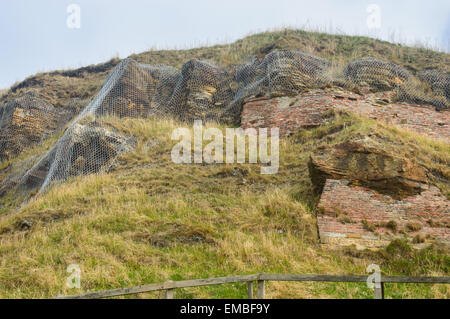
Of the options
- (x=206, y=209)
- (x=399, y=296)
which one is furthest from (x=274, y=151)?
(x=399, y=296)

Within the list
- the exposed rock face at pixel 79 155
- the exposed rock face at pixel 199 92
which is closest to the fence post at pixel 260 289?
the exposed rock face at pixel 79 155

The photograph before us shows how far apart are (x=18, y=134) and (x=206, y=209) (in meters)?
13.3

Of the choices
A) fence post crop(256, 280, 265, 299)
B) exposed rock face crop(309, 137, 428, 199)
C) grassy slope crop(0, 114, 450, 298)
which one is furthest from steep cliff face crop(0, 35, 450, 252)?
fence post crop(256, 280, 265, 299)

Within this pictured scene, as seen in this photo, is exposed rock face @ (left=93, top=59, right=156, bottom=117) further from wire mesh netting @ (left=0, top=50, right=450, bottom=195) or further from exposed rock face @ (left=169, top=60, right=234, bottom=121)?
exposed rock face @ (left=169, top=60, right=234, bottom=121)

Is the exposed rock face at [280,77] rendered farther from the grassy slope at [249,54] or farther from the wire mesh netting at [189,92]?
the grassy slope at [249,54]

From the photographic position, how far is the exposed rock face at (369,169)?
9.41 m

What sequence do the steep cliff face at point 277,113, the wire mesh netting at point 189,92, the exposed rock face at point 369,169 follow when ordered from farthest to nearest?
the wire mesh netting at point 189,92
the steep cliff face at point 277,113
the exposed rock face at point 369,169

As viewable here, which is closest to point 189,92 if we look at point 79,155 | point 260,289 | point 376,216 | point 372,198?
point 79,155

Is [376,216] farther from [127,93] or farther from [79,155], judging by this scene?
[127,93]

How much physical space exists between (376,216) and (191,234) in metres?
3.82

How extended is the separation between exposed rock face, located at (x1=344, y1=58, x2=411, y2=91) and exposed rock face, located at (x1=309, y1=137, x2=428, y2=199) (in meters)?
7.31

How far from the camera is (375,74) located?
1705 centimetres

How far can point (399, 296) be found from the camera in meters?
6.46

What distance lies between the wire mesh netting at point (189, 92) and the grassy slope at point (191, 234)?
7.99 ft
